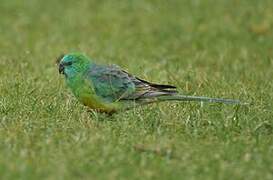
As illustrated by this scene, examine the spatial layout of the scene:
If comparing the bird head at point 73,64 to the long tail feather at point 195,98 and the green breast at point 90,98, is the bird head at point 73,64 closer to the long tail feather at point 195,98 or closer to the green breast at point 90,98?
the green breast at point 90,98

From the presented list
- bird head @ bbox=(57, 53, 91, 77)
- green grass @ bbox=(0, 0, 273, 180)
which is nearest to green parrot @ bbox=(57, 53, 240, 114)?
bird head @ bbox=(57, 53, 91, 77)

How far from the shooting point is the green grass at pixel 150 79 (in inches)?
223

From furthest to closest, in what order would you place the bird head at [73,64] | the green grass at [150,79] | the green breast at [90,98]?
the bird head at [73,64], the green breast at [90,98], the green grass at [150,79]

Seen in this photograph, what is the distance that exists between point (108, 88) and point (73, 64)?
0.41 meters

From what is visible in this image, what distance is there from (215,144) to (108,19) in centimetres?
750

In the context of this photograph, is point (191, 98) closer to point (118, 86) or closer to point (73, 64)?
point (118, 86)

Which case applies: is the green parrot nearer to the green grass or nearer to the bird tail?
the bird tail

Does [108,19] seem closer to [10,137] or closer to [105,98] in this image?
[105,98]

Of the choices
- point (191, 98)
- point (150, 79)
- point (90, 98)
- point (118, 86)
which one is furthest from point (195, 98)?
point (150, 79)

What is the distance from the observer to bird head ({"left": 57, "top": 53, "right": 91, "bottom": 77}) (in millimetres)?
7207

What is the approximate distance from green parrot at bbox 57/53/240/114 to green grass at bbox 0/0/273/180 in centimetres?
11

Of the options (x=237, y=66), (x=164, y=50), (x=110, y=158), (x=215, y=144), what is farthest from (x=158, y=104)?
(x=164, y=50)

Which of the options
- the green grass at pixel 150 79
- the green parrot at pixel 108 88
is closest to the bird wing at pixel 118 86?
the green parrot at pixel 108 88

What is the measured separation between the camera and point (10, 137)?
6207mm
